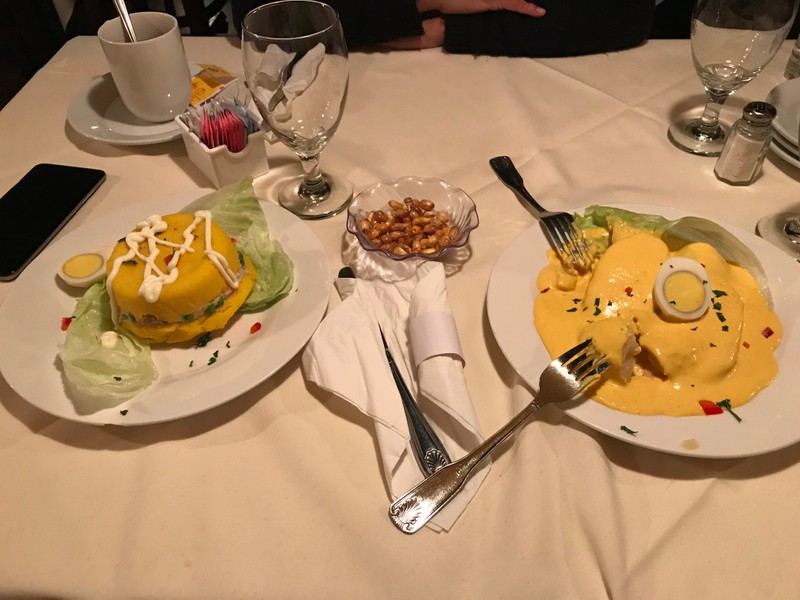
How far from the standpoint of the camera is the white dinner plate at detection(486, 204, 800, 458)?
0.68 m

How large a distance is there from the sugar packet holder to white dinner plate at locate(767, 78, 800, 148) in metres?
1.03

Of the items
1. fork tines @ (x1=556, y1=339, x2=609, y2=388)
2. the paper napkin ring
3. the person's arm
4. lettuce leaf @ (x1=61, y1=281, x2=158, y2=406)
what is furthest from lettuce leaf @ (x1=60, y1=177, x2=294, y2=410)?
the person's arm

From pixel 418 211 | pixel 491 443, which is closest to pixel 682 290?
pixel 491 443

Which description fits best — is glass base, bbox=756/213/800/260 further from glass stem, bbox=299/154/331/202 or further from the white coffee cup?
the white coffee cup

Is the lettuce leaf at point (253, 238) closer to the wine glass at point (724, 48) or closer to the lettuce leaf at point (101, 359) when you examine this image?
the lettuce leaf at point (101, 359)

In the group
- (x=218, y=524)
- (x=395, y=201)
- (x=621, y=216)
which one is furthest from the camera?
(x=395, y=201)

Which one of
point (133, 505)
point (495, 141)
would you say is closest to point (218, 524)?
point (133, 505)

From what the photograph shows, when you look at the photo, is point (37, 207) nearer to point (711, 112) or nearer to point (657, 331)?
point (657, 331)

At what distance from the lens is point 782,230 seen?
1022mm

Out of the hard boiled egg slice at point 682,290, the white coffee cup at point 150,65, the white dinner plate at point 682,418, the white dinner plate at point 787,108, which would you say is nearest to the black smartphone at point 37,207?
the white coffee cup at point 150,65

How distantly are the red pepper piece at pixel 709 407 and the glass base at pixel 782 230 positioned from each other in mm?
426

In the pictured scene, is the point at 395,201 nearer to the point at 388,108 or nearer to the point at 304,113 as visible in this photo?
the point at 304,113

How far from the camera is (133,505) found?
0.71 m

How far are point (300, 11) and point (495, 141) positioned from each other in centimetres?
48
